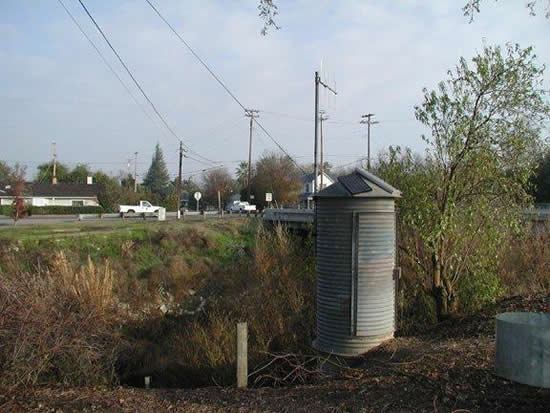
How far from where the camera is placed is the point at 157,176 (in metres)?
107

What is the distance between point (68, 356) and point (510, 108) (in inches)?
304

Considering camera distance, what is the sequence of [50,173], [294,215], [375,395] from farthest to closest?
1. [50,173]
2. [294,215]
3. [375,395]

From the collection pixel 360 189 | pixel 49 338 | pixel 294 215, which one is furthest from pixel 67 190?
pixel 360 189

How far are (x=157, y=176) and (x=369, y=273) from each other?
339 ft

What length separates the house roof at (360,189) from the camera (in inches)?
286

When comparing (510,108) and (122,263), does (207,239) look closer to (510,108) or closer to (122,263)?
(122,263)

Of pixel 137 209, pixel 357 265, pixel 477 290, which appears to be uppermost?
pixel 137 209

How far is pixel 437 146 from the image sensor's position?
890 cm

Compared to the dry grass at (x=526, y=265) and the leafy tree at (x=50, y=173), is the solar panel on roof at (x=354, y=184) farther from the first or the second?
the leafy tree at (x=50, y=173)

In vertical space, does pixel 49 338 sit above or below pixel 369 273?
below

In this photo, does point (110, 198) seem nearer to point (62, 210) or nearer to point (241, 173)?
point (62, 210)

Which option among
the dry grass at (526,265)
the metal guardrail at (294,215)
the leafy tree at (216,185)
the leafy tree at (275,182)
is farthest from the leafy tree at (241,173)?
the dry grass at (526,265)

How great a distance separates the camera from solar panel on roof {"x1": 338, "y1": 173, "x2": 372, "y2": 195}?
727 cm

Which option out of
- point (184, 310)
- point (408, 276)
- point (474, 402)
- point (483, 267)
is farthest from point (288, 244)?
point (474, 402)
